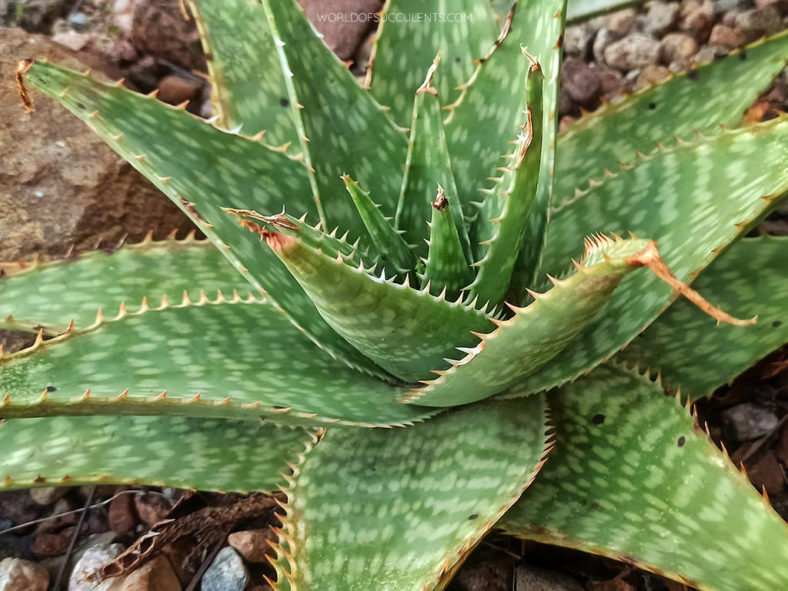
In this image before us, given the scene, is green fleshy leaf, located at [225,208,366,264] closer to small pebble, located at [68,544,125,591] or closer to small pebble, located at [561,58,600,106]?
small pebble, located at [68,544,125,591]

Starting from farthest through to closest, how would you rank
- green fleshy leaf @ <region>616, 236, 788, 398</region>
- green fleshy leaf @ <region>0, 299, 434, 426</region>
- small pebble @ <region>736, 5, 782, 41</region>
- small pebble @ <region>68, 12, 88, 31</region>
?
1. small pebble @ <region>68, 12, 88, 31</region>
2. small pebble @ <region>736, 5, 782, 41</region>
3. green fleshy leaf @ <region>616, 236, 788, 398</region>
4. green fleshy leaf @ <region>0, 299, 434, 426</region>

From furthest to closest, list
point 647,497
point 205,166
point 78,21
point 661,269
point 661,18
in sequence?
1. point 78,21
2. point 661,18
3. point 205,166
4. point 647,497
5. point 661,269

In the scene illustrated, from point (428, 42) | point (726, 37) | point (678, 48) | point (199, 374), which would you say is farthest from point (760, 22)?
point (199, 374)

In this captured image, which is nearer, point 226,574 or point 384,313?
point 384,313

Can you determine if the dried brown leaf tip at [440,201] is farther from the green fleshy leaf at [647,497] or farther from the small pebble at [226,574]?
the small pebble at [226,574]

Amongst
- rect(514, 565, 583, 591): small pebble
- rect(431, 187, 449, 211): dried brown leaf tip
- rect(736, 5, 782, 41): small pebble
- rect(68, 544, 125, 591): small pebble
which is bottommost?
rect(68, 544, 125, 591): small pebble

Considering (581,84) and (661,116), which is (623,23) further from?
(661,116)

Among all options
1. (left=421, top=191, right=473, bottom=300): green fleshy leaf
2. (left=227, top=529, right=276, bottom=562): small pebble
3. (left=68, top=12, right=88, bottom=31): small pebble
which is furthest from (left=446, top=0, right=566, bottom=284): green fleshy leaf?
(left=68, top=12, right=88, bottom=31): small pebble
